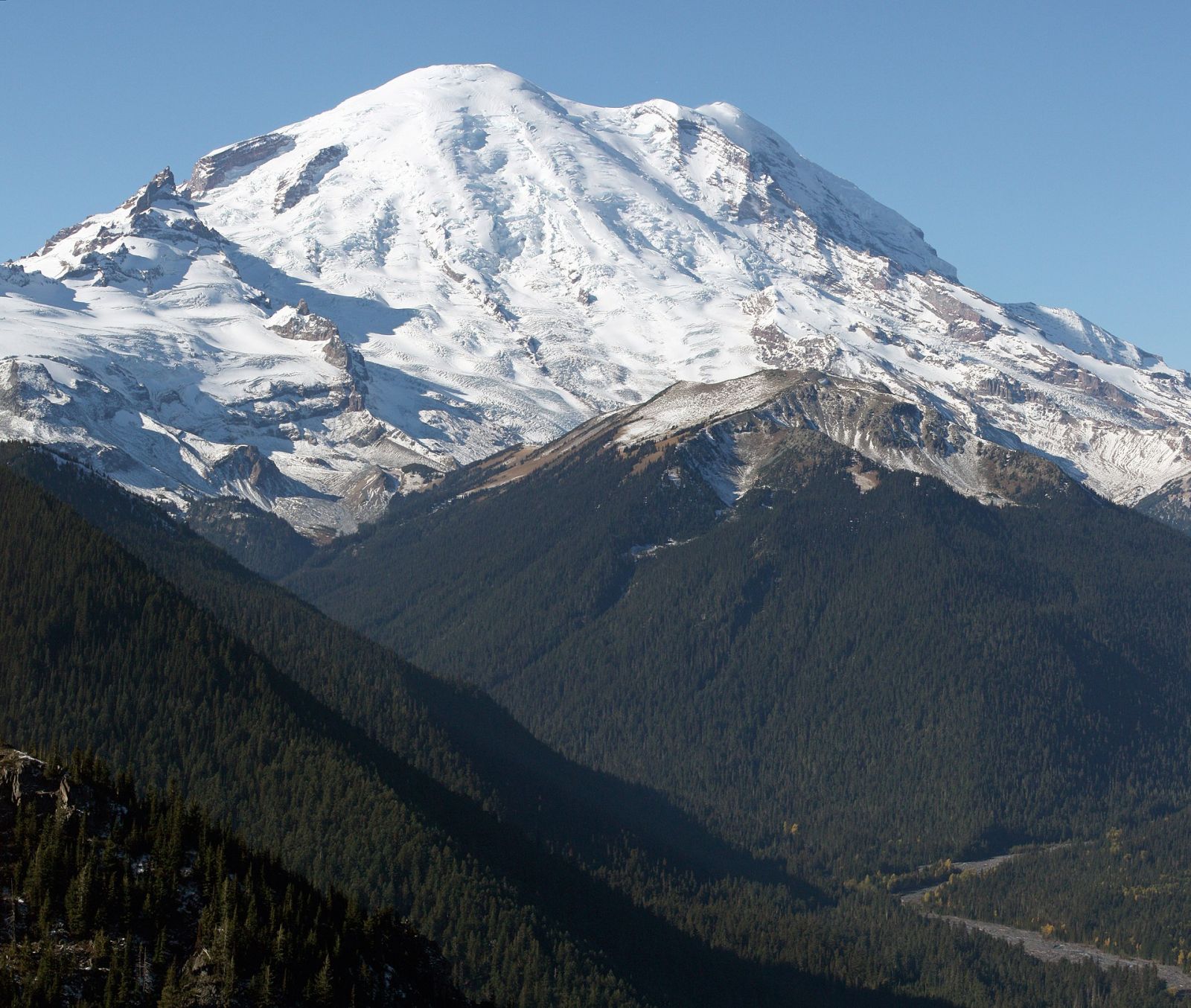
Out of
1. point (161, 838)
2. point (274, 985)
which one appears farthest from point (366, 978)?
point (161, 838)

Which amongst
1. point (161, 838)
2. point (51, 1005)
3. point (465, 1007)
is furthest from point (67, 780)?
point (465, 1007)

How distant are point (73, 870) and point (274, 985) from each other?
13.7m

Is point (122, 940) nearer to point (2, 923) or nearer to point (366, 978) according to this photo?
point (2, 923)

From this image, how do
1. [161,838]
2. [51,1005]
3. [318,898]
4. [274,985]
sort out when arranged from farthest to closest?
[318,898] → [161,838] → [274,985] → [51,1005]

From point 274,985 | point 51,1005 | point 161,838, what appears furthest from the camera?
point 161,838

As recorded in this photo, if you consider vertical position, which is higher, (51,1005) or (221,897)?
(221,897)

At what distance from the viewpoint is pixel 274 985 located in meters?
109

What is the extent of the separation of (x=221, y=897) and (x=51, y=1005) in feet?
46.2

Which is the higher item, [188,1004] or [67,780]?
[67,780]

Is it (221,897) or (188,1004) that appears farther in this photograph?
(221,897)

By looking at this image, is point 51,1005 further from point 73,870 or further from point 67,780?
point 67,780

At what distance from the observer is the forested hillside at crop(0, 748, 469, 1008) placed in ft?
344

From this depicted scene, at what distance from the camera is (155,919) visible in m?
110

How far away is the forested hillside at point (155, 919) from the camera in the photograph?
104938 millimetres
